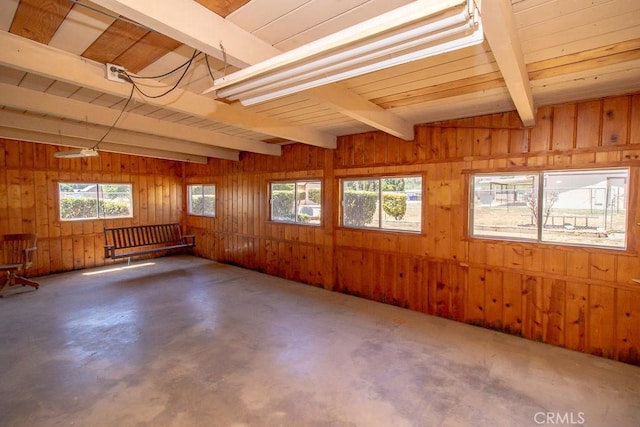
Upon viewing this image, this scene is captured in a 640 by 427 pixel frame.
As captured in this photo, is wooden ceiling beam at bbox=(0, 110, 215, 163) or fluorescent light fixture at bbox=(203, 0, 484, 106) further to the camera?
wooden ceiling beam at bbox=(0, 110, 215, 163)

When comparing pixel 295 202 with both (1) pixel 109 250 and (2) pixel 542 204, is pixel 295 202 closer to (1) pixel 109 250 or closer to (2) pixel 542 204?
(1) pixel 109 250

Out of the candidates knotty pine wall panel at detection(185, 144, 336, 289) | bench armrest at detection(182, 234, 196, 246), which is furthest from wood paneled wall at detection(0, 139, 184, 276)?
knotty pine wall panel at detection(185, 144, 336, 289)

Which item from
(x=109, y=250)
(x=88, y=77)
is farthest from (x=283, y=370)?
(x=109, y=250)

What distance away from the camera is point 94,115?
122 inches

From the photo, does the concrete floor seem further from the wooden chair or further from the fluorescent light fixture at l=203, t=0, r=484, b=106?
the fluorescent light fixture at l=203, t=0, r=484, b=106

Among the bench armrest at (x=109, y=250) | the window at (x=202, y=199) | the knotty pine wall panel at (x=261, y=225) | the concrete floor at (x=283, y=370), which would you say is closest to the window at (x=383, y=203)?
the knotty pine wall panel at (x=261, y=225)

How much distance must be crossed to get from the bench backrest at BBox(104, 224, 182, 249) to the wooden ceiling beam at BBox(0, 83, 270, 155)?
10.1ft

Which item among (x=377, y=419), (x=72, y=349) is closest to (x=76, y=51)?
(x=72, y=349)

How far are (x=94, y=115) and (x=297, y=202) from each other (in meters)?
3.01

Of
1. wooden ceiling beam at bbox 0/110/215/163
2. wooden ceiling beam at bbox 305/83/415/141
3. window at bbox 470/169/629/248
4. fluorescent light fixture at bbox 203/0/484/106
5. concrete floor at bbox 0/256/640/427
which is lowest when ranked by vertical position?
concrete floor at bbox 0/256/640/427

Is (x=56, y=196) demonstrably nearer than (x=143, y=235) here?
Yes

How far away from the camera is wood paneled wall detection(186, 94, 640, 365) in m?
2.70

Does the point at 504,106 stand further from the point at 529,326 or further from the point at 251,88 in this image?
the point at 251,88

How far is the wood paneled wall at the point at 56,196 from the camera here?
5.19 m
